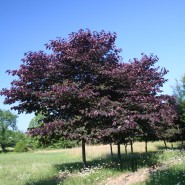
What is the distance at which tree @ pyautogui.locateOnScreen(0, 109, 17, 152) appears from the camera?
85750mm

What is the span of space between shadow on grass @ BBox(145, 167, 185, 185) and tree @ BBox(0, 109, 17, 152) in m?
77.1

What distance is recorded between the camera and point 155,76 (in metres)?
23.7

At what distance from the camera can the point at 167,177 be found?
38.9 ft

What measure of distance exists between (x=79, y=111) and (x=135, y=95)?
2832 millimetres

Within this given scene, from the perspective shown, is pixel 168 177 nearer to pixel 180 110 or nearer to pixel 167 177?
pixel 167 177

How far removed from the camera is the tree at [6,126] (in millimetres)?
85750

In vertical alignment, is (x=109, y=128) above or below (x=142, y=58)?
below

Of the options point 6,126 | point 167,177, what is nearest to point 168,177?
point 167,177

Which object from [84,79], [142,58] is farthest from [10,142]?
[84,79]

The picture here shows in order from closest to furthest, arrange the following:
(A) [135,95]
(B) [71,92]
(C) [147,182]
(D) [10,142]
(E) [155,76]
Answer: (C) [147,182] → (B) [71,92] → (A) [135,95] → (E) [155,76] → (D) [10,142]

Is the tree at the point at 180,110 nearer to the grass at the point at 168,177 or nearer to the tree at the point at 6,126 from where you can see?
the grass at the point at 168,177

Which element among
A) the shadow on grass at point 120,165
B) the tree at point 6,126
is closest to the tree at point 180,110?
the shadow on grass at point 120,165

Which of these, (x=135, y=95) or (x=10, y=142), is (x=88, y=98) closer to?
(x=135, y=95)

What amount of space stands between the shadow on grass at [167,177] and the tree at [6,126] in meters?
→ 77.1
